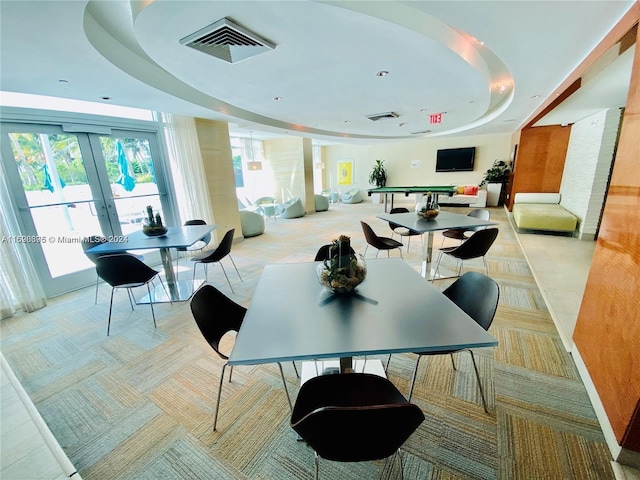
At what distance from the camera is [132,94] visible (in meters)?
3.13

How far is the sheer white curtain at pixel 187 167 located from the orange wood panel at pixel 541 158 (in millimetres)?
7862

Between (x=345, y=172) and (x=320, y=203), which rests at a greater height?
(x=345, y=172)

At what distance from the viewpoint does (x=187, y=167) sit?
4.80m

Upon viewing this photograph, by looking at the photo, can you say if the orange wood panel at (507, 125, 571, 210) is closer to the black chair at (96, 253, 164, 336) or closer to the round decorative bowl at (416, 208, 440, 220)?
the round decorative bowl at (416, 208, 440, 220)

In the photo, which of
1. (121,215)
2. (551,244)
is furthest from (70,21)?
(551,244)

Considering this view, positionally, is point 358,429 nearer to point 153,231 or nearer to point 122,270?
point 122,270

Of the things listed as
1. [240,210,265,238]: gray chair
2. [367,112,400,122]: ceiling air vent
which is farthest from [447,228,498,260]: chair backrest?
[240,210,265,238]: gray chair

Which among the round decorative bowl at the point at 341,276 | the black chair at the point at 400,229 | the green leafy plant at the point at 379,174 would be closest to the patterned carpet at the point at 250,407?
the round decorative bowl at the point at 341,276

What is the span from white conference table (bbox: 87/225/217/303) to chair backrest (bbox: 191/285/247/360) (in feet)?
4.57

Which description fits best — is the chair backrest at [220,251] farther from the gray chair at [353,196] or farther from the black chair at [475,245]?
the gray chair at [353,196]

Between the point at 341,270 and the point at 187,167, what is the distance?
175 inches

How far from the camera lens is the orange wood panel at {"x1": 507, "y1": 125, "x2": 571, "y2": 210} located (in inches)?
251

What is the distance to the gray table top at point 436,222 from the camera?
310 cm

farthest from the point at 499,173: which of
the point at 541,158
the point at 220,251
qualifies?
the point at 220,251
